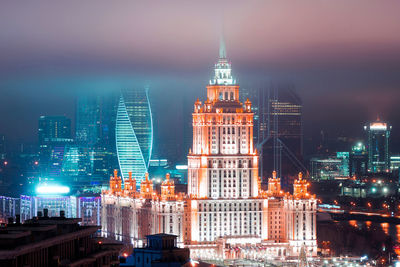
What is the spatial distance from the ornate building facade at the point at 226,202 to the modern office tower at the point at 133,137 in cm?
5272

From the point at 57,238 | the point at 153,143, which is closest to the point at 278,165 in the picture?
the point at 153,143

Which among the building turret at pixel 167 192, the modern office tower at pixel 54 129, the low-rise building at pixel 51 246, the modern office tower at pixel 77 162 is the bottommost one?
the low-rise building at pixel 51 246

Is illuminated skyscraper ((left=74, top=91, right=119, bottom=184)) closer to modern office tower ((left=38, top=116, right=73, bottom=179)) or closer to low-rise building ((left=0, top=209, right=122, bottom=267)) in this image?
modern office tower ((left=38, top=116, right=73, bottom=179))

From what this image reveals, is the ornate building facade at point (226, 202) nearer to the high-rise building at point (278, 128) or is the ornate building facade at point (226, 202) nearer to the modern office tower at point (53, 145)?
the high-rise building at point (278, 128)

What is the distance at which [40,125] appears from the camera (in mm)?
165625

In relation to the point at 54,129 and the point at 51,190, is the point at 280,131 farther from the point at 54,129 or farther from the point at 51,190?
the point at 54,129

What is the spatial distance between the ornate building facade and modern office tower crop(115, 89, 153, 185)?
52720 millimetres

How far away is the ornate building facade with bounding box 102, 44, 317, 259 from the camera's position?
103000mm

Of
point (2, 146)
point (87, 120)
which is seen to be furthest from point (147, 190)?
point (2, 146)

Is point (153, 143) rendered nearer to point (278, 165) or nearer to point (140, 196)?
point (278, 165)

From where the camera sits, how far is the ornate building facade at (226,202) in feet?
338

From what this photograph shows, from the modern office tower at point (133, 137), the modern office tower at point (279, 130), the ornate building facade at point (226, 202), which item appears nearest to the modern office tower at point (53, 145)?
the modern office tower at point (133, 137)

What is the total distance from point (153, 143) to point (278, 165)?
2550 cm

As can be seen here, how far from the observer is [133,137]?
172 metres
